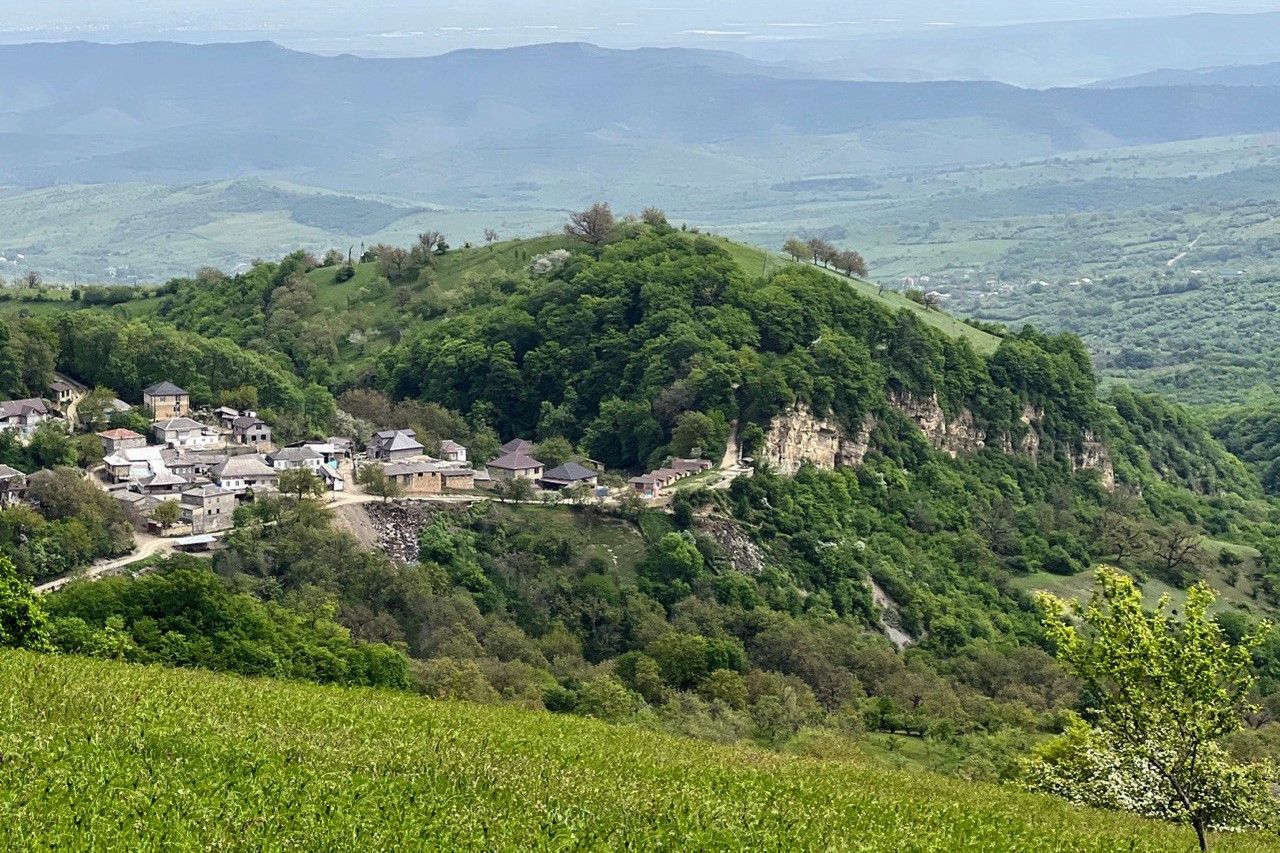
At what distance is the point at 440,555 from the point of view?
60094 millimetres

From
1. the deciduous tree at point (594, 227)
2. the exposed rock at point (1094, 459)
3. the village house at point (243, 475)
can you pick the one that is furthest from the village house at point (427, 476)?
the exposed rock at point (1094, 459)

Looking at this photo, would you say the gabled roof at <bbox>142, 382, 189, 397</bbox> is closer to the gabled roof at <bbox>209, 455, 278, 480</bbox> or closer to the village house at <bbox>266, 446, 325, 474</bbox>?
the village house at <bbox>266, 446, 325, 474</bbox>

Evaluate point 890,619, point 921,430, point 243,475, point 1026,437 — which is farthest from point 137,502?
point 1026,437

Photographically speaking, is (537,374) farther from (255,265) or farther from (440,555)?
(255,265)

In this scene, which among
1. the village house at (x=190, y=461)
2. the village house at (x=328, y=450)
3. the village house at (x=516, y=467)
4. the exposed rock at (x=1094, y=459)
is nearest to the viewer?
the village house at (x=190, y=461)

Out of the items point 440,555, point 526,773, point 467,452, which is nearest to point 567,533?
point 440,555

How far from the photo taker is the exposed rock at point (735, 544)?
65.1m

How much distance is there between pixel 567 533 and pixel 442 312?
104ft

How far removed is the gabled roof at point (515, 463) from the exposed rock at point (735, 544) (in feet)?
24.4

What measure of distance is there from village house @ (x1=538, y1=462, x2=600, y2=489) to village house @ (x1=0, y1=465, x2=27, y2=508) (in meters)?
19.2

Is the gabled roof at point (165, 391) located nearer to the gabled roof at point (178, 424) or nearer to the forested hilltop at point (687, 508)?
the forested hilltop at point (687, 508)

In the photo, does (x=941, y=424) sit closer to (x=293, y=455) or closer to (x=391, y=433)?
(x=391, y=433)

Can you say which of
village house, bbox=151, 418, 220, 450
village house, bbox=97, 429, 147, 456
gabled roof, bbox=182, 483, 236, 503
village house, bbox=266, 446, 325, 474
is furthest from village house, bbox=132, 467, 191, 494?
village house, bbox=151, 418, 220, 450

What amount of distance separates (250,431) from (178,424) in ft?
10.2
